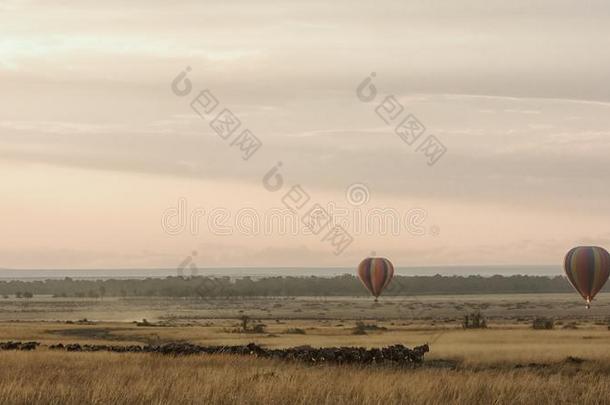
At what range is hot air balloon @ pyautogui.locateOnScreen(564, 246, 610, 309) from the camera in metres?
72.6

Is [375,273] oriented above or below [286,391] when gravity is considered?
above

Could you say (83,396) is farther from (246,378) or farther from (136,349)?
(136,349)

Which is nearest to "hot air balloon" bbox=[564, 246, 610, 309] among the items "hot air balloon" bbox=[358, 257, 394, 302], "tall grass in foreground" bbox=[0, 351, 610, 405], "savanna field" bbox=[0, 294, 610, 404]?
"savanna field" bbox=[0, 294, 610, 404]

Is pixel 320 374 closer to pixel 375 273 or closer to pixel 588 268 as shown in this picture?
pixel 588 268

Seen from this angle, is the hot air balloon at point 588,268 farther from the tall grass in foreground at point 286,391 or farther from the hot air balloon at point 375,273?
the tall grass in foreground at point 286,391

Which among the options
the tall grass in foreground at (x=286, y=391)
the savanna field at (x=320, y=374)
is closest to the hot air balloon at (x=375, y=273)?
the savanna field at (x=320, y=374)

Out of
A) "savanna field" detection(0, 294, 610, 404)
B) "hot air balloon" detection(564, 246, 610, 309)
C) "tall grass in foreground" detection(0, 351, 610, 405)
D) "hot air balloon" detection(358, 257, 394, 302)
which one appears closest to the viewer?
"tall grass in foreground" detection(0, 351, 610, 405)

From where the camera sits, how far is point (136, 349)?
4806 centimetres

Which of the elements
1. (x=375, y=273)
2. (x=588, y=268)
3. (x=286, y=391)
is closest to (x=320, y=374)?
(x=286, y=391)

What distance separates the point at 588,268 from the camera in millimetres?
72875

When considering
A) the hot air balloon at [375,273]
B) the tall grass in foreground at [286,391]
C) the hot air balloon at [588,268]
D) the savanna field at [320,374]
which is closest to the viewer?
the tall grass in foreground at [286,391]

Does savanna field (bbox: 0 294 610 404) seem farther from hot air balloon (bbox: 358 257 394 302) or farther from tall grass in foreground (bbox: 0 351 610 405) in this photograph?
hot air balloon (bbox: 358 257 394 302)

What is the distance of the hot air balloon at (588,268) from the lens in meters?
72.6

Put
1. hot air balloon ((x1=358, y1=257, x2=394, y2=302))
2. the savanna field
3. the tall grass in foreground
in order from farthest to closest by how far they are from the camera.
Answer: hot air balloon ((x1=358, y1=257, x2=394, y2=302)) < the savanna field < the tall grass in foreground
